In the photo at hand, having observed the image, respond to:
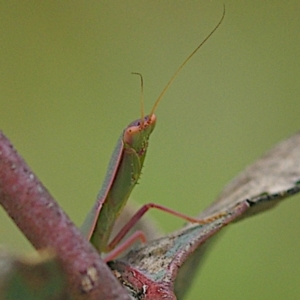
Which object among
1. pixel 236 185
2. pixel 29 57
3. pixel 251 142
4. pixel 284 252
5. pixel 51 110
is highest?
pixel 29 57

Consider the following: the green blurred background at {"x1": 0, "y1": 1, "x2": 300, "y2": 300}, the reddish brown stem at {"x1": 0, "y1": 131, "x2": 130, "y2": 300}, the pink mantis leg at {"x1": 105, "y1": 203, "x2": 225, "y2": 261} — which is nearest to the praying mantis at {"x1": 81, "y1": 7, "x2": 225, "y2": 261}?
the pink mantis leg at {"x1": 105, "y1": 203, "x2": 225, "y2": 261}

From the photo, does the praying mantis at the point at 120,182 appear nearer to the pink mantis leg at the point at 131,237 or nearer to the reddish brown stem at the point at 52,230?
the pink mantis leg at the point at 131,237

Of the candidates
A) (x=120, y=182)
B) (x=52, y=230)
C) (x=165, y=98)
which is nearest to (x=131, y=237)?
(x=120, y=182)

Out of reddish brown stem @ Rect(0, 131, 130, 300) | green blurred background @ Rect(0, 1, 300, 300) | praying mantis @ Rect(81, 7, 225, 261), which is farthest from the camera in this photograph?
green blurred background @ Rect(0, 1, 300, 300)

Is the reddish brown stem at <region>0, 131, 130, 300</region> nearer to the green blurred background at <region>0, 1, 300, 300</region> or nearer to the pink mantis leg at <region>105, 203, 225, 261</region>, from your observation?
the pink mantis leg at <region>105, 203, 225, 261</region>

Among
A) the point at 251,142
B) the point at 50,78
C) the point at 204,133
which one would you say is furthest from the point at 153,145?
the point at 50,78

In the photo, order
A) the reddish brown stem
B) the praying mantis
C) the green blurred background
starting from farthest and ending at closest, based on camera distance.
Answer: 1. the green blurred background
2. the praying mantis
3. the reddish brown stem

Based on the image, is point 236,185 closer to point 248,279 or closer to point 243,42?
point 248,279
